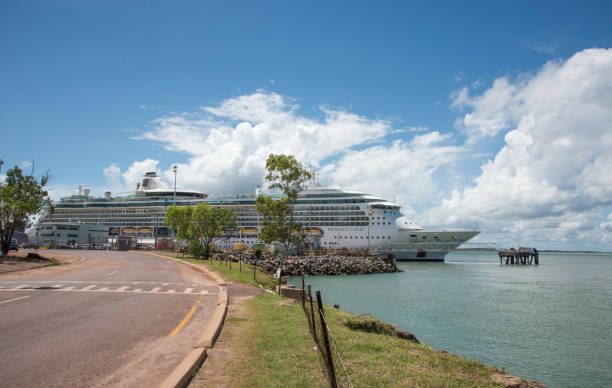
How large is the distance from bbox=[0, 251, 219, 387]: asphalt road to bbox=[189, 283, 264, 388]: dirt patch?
55 centimetres

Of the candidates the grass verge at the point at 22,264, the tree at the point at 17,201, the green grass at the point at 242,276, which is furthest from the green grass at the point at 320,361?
the tree at the point at 17,201

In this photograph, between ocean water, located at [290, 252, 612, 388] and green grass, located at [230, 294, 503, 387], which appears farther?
ocean water, located at [290, 252, 612, 388]

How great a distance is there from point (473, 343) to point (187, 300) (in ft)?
41.5

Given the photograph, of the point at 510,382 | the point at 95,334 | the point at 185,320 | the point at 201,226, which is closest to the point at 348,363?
the point at 510,382

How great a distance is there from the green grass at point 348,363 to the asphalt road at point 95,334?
1.42 m

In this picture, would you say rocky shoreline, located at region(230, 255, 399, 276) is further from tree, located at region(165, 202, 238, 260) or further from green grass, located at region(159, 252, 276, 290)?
green grass, located at region(159, 252, 276, 290)

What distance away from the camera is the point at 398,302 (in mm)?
28203

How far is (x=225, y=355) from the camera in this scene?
23.4 ft

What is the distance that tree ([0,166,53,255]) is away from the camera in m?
32.0

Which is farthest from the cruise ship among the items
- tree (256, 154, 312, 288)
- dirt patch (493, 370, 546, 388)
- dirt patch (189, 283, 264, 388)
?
dirt patch (493, 370, 546, 388)

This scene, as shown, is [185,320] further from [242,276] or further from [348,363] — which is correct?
[242,276]

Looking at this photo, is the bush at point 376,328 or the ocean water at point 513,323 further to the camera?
the ocean water at point 513,323

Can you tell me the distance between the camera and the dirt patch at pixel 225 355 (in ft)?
18.9

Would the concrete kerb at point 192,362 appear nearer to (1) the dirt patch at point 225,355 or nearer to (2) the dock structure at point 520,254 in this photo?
(1) the dirt patch at point 225,355
